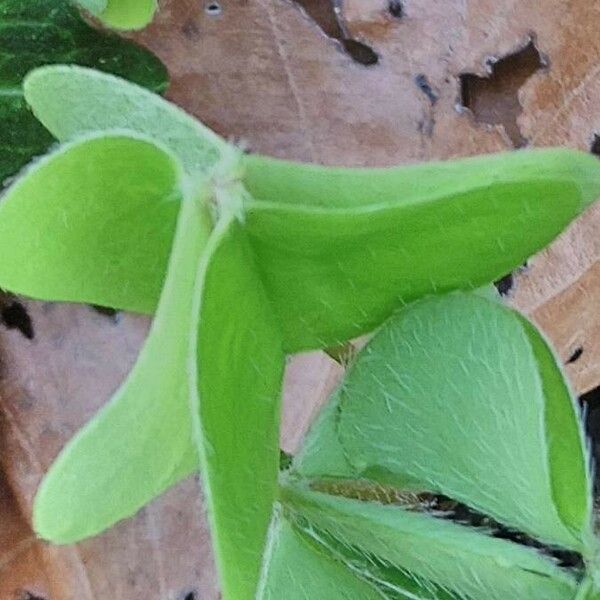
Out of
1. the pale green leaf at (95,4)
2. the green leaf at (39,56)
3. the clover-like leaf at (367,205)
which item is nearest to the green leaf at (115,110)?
the clover-like leaf at (367,205)

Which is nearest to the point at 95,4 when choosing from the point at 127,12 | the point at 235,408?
the point at 127,12

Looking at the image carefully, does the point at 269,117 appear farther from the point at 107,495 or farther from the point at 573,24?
the point at 107,495

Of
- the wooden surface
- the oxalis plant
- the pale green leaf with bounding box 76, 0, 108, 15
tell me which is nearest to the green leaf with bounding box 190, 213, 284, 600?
the oxalis plant

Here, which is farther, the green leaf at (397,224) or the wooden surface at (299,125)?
the wooden surface at (299,125)

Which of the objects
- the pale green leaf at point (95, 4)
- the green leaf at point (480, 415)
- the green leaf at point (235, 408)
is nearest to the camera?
the green leaf at point (235, 408)

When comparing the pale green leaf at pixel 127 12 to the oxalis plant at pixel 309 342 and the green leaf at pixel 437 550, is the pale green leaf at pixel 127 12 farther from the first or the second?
the green leaf at pixel 437 550

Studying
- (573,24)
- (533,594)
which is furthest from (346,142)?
(533,594)
